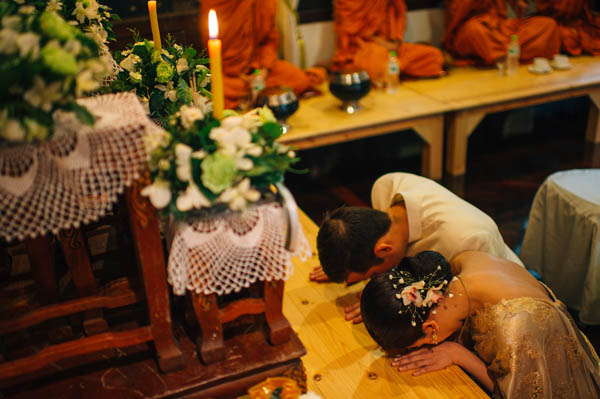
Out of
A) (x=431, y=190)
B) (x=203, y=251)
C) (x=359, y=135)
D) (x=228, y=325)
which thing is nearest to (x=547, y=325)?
(x=431, y=190)

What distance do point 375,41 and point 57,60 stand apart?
12.7 ft

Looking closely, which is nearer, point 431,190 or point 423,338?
point 423,338

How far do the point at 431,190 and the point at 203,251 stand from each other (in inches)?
54.6

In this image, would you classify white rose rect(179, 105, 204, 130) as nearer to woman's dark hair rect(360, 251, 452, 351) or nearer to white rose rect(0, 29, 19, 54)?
white rose rect(0, 29, 19, 54)

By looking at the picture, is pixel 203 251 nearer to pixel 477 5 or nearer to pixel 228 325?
pixel 228 325

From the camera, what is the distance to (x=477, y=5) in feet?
15.1

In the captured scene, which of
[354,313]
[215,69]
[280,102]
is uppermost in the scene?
[215,69]

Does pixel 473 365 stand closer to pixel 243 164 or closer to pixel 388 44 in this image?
pixel 243 164

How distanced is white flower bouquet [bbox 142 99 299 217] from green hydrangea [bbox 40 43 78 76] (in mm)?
182

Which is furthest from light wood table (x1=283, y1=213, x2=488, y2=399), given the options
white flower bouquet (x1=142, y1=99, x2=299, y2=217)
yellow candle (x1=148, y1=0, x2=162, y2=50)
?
yellow candle (x1=148, y1=0, x2=162, y2=50)

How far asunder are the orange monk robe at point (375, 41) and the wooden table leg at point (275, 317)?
3275mm

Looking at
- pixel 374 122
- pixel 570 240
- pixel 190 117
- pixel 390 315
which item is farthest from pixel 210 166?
pixel 374 122

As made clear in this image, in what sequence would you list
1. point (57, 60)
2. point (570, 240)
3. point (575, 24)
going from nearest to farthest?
point (57, 60) → point (570, 240) → point (575, 24)

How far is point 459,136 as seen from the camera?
3.83m
